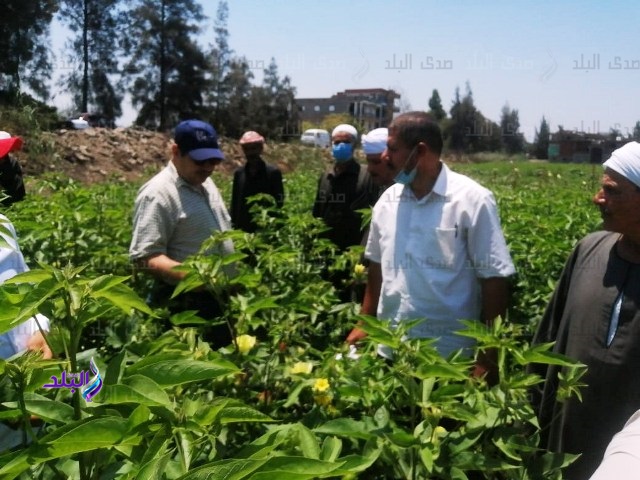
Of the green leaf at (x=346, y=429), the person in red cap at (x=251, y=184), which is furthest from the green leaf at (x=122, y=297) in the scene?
the person in red cap at (x=251, y=184)

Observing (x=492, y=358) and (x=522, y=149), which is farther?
(x=522, y=149)

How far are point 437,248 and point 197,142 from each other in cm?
117

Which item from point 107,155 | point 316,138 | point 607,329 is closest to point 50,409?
point 607,329

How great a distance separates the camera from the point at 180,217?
2.91m

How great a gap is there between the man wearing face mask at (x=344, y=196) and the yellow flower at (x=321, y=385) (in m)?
3.11

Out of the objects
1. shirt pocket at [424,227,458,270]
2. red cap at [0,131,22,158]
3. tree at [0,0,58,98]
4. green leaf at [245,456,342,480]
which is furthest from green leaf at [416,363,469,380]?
tree at [0,0,58,98]

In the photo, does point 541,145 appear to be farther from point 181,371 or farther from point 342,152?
Answer: point 181,371

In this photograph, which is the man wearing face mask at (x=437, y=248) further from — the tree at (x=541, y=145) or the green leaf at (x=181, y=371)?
the tree at (x=541, y=145)

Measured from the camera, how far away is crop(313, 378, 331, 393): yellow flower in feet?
5.39

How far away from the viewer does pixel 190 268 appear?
1.78m

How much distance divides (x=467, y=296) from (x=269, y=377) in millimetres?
1110

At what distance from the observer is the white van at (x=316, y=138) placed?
3520 cm

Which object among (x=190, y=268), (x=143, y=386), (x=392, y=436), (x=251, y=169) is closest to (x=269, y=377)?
(x=190, y=268)

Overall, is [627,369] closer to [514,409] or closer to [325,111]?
[514,409]
